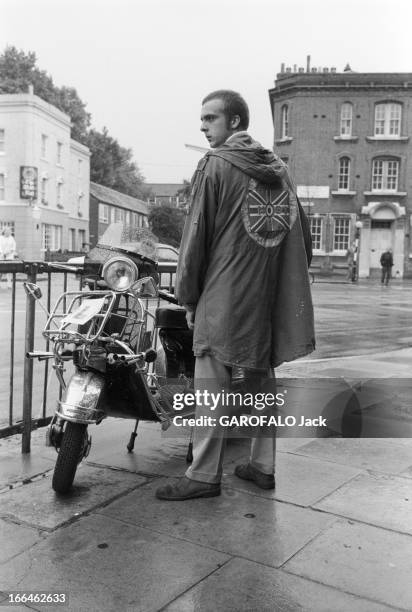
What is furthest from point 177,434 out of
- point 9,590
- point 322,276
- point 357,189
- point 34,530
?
point 357,189

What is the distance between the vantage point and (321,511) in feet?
10.3

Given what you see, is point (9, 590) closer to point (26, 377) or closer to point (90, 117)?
point (26, 377)

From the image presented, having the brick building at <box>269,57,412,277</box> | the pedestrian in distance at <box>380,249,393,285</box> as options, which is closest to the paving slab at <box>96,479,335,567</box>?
the pedestrian in distance at <box>380,249,393,285</box>

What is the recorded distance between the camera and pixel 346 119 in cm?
3947

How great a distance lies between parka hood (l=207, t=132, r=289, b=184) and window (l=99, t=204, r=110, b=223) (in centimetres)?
5483

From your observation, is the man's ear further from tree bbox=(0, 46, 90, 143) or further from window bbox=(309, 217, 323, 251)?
tree bbox=(0, 46, 90, 143)

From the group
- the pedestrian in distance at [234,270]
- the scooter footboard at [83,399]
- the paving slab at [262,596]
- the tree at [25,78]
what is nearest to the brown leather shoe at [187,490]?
the pedestrian in distance at [234,270]

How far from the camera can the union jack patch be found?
10.4ft

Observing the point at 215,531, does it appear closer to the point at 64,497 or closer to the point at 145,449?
the point at 64,497

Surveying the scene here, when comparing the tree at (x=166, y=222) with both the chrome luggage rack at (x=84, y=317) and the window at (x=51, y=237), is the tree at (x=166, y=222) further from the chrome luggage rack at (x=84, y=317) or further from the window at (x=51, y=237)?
the chrome luggage rack at (x=84, y=317)

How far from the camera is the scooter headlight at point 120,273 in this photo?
347 centimetres

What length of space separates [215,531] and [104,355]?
104cm

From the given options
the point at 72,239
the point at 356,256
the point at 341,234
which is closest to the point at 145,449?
the point at 356,256

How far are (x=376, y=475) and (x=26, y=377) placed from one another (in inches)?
85.1
